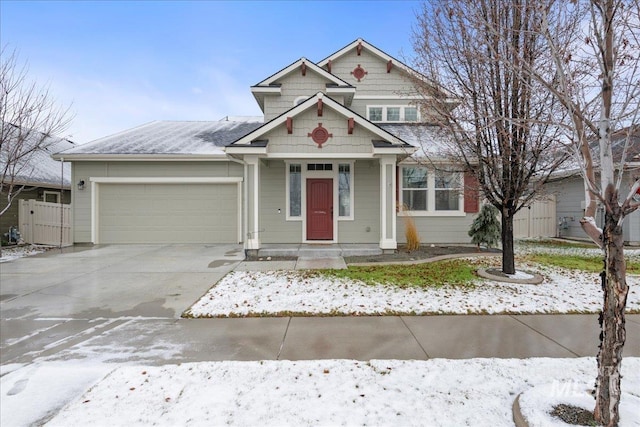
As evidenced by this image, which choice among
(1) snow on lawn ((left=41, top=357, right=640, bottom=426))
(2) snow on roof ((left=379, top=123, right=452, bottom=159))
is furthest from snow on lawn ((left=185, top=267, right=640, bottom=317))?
(2) snow on roof ((left=379, top=123, right=452, bottom=159))

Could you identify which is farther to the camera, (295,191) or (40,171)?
(40,171)

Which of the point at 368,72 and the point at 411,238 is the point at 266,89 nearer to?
the point at 368,72

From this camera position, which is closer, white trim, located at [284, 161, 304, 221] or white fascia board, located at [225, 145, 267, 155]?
white fascia board, located at [225, 145, 267, 155]

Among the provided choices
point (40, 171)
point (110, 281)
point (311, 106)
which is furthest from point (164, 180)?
point (40, 171)

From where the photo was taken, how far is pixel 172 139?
47.6 ft

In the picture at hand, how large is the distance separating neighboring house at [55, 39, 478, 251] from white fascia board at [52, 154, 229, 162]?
4cm

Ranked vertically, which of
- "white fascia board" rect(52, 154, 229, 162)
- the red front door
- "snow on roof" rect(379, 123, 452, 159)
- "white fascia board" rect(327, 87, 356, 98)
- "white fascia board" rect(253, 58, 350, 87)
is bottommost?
the red front door

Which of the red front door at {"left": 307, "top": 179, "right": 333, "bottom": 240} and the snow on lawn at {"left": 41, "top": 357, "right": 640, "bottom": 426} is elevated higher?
the red front door at {"left": 307, "top": 179, "right": 333, "bottom": 240}

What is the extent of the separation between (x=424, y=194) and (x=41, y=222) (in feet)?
49.5

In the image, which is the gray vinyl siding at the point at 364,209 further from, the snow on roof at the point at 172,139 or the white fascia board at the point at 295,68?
the snow on roof at the point at 172,139

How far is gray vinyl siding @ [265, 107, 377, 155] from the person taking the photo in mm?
10164

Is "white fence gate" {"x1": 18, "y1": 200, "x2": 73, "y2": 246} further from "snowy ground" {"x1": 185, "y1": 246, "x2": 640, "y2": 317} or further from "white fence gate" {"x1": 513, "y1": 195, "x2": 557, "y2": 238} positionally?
"white fence gate" {"x1": 513, "y1": 195, "x2": 557, "y2": 238}

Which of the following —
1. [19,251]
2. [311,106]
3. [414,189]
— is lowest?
[19,251]

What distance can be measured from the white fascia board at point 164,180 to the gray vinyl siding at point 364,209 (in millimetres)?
4601
